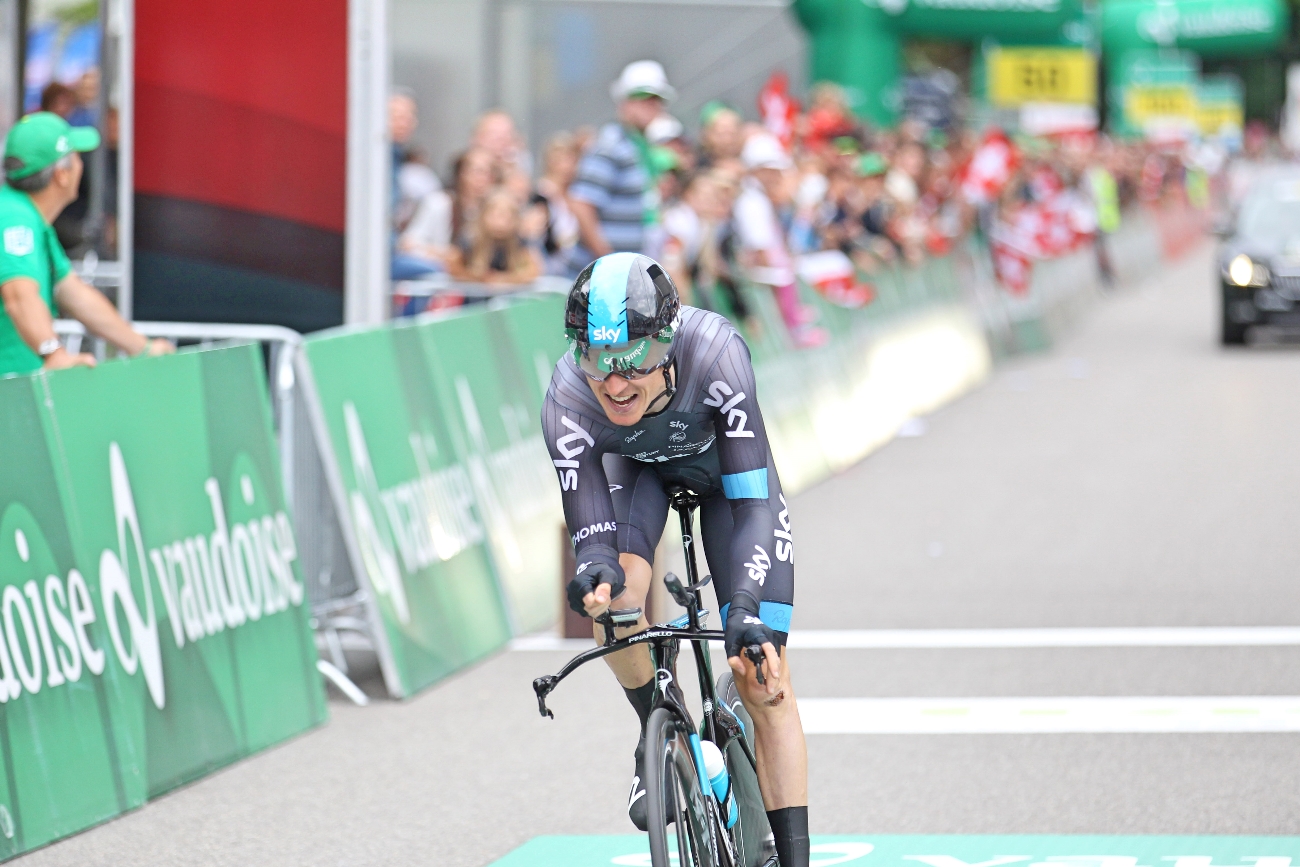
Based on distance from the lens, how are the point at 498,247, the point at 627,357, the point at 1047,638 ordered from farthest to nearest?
the point at 498,247, the point at 1047,638, the point at 627,357

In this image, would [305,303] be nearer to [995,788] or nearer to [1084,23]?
[995,788]

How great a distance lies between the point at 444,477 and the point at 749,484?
15.0 feet

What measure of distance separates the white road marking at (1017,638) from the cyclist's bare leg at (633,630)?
4108mm

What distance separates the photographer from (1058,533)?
12.6m

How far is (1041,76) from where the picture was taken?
125 ft

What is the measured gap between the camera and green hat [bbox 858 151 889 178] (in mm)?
20469

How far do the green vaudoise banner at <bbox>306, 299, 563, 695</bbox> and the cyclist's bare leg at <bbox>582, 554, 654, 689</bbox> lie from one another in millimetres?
3361

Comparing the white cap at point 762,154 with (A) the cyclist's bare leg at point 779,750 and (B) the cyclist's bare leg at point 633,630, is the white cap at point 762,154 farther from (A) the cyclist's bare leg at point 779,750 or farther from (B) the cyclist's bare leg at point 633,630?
(A) the cyclist's bare leg at point 779,750

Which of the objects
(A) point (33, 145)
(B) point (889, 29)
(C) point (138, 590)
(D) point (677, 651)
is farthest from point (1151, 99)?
(D) point (677, 651)

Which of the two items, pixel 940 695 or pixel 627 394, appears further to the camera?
pixel 940 695

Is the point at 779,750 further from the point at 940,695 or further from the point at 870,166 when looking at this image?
the point at 870,166

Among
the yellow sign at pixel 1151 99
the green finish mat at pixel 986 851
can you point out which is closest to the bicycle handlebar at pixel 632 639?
the green finish mat at pixel 986 851

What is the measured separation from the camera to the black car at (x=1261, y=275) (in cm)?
2409

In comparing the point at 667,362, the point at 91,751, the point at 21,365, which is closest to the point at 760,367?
the point at 21,365
